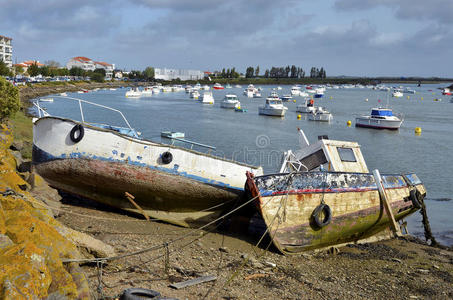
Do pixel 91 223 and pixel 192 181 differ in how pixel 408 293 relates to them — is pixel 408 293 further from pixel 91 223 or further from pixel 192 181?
pixel 91 223

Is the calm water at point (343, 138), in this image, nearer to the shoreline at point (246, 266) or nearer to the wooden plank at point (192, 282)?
the shoreline at point (246, 266)

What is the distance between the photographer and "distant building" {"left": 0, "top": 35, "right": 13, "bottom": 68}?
13041 centimetres

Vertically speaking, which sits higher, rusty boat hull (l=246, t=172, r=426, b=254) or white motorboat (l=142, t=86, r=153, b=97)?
white motorboat (l=142, t=86, r=153, b=97)

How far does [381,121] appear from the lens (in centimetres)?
5441

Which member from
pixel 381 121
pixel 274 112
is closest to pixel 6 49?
pixel 274 112

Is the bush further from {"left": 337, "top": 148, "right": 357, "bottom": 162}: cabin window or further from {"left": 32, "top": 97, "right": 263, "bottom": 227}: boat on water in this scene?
{"left": 337, "top": 148, "right": 357, "bottom": 162}: cabin window

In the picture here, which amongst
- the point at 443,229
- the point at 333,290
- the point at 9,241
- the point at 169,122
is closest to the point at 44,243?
the point at 9,241

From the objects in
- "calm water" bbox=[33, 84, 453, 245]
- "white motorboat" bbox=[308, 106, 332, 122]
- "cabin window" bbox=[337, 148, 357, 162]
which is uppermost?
"cabin window" bbox=[337, 148, 357, 162]

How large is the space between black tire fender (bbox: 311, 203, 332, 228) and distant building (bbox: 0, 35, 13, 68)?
13859cm

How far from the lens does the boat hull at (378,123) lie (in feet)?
177

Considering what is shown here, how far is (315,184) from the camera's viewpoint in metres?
13.6

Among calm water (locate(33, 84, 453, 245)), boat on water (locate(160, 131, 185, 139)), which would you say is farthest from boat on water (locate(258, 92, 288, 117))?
boat on water (locate(160, 131, 185, 139))

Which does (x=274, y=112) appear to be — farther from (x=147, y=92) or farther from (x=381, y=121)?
(x=147, y=92)

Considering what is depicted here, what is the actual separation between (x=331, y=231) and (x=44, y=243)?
951 centimetres
